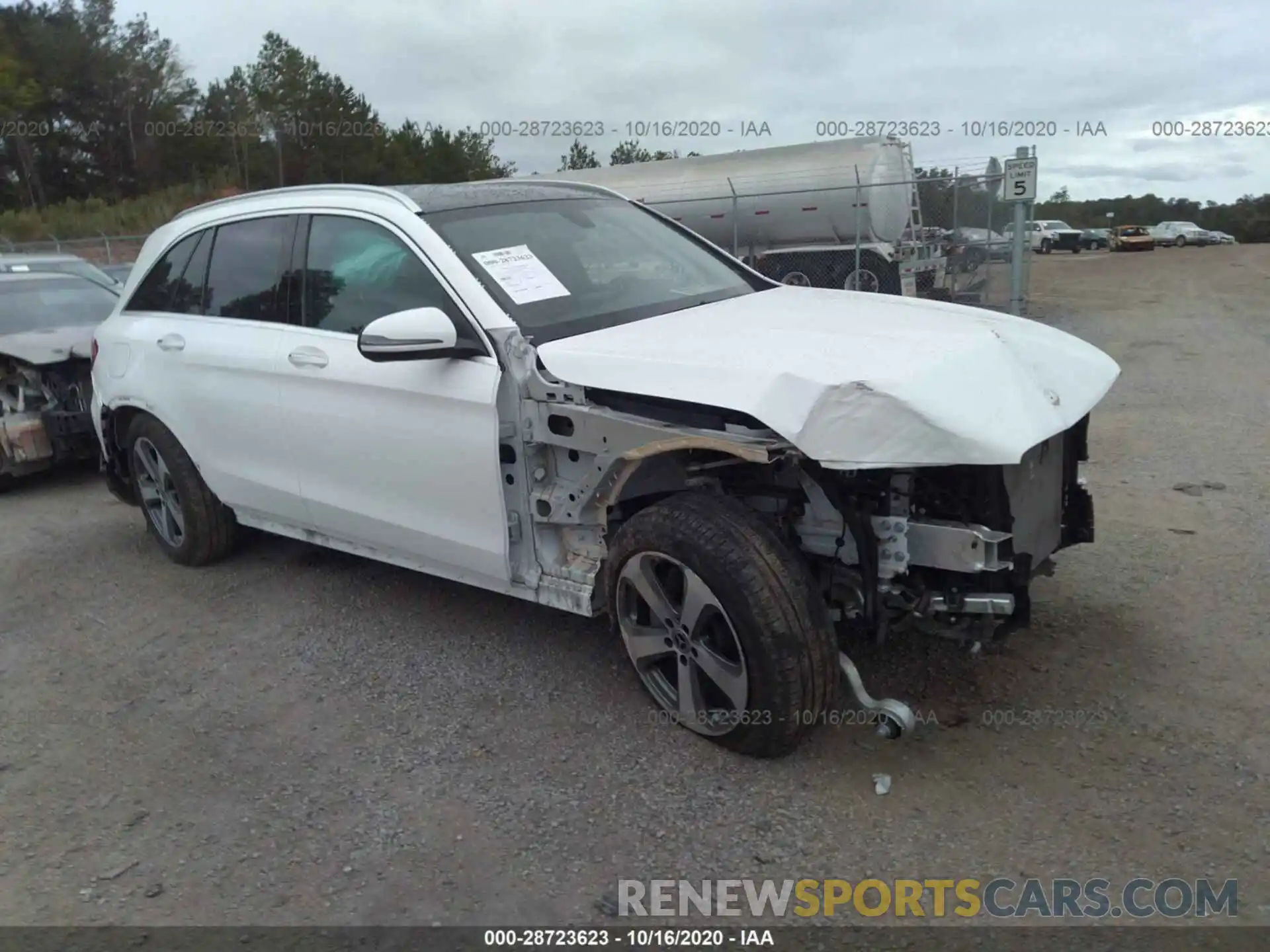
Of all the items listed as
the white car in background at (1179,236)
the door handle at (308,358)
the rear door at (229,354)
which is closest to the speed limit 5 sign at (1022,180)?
the rear door at (229,354)

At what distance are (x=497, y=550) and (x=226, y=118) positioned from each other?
5379 cm

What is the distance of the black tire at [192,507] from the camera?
5113 millimetres

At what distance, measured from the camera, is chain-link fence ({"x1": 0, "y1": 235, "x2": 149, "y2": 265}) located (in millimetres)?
25078

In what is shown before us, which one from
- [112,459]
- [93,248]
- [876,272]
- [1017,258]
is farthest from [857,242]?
[93,248]

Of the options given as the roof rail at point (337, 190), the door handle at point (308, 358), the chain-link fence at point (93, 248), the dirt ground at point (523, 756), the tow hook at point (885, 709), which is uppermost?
the chain-link fence at point (93, 248)

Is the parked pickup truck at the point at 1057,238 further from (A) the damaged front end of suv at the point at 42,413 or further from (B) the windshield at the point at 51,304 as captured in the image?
(A) the damaged front end of suv at the point at 42,413

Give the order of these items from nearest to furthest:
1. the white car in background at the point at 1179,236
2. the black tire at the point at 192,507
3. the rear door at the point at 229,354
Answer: the rear door at the point at 229,354 → the black tire at the point at 192,507 → the white car in background at the point at 1179,236

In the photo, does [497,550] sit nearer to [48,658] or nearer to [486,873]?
[486,873]

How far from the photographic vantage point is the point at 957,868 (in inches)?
108

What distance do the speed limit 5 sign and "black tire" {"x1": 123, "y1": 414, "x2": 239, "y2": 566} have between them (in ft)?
28.9

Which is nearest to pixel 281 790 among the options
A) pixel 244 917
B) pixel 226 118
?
pixel 244 917

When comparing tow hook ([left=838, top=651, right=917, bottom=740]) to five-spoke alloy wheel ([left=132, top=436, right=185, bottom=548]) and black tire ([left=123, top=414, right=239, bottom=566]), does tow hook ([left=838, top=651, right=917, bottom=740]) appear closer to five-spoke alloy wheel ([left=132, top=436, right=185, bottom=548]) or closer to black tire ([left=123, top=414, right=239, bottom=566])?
black tire ([left=123, top=414, right=239, bottom=566])

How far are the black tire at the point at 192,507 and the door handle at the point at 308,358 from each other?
48.5 inches

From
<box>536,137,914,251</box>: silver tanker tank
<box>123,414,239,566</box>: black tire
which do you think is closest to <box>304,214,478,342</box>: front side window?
<box>123,414,239,566</box>: black tire
